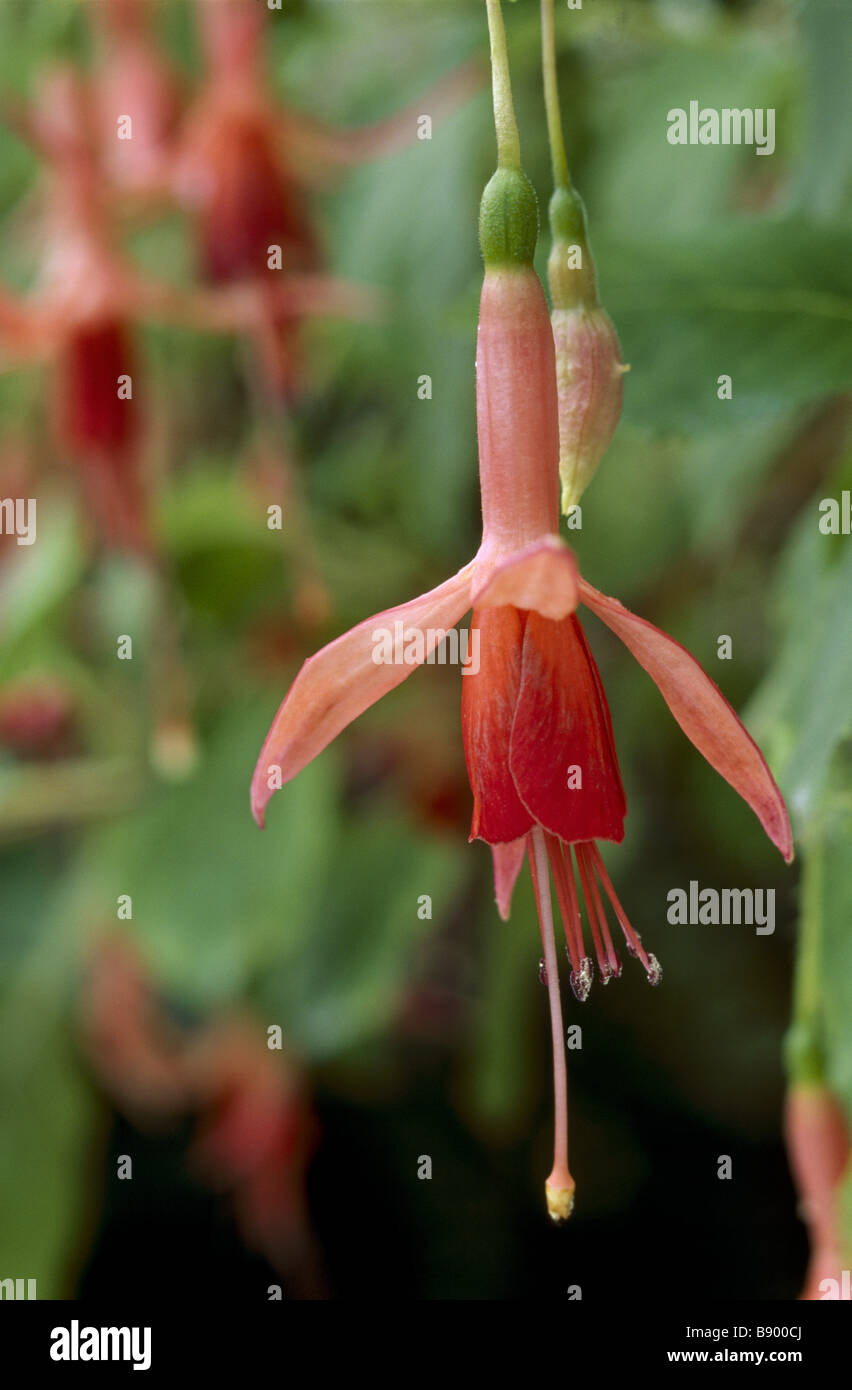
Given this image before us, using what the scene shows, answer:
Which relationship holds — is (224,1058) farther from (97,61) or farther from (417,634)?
(417,634)

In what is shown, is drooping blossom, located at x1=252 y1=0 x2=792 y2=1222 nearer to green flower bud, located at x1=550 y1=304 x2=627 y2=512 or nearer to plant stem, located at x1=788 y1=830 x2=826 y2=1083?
green flower bud, located at x1=550 y1=304 x2=627 y2=512

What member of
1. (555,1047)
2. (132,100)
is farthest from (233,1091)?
(555,1047)

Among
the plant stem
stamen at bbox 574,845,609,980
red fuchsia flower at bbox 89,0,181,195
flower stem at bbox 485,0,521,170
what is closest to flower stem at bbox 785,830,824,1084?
the plant stem

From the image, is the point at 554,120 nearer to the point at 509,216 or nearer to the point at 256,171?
the point at 509,216

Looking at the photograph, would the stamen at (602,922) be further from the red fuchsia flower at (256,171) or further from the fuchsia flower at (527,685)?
the red fuchsia flower at (256,171)

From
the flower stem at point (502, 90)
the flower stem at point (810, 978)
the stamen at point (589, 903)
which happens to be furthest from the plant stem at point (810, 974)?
the flower stem at point (502, 90)

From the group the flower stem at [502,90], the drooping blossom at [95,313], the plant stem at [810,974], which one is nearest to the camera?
the flower stem at [502,90]
